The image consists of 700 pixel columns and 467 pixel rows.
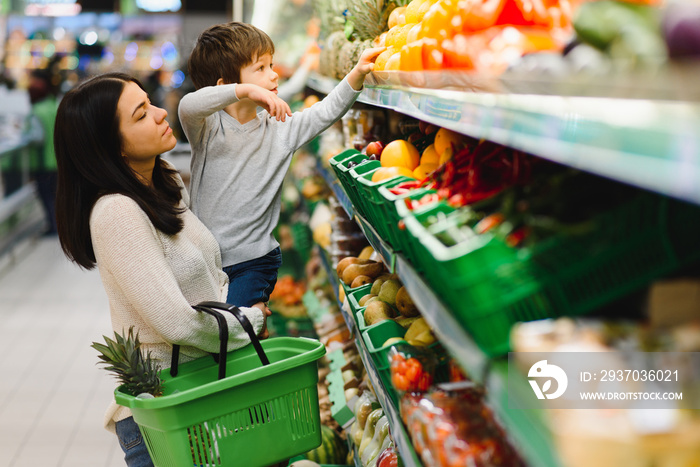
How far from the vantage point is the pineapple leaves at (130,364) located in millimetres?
1858

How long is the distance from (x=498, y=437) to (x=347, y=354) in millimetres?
2103

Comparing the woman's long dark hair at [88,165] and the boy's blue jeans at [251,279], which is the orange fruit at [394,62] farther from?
the boy's blue jeans at [251,279]

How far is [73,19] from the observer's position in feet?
53.6

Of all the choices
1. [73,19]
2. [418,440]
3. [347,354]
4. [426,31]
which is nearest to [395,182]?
[426,31]

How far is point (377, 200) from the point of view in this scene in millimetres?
1646

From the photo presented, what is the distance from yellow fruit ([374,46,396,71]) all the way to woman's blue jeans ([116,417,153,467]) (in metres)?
1.33

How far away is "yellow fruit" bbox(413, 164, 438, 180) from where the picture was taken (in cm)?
195

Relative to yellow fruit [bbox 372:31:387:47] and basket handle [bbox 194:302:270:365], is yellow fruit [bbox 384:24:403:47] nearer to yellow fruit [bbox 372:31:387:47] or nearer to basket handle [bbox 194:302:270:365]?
yellow fruit [bbox 372:31:387:47]

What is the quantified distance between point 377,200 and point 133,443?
3.80ft

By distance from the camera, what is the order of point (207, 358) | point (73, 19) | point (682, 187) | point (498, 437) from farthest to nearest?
point (73, 19) → point (207, 358) → point (498, 437) → point (682, 187)

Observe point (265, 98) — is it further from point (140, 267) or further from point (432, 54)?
point (432, 54)

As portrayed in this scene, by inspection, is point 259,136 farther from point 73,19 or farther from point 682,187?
point 73,19

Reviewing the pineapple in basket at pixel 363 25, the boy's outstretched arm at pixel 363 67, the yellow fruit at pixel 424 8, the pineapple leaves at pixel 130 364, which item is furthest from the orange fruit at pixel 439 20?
the pineapple leaves at pixel 130 364

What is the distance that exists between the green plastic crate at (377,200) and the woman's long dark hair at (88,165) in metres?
0.62
